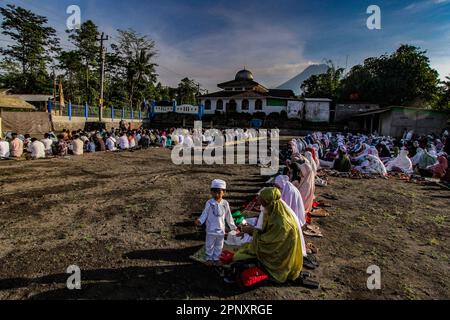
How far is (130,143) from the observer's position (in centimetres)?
1797

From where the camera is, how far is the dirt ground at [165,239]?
3859 mm

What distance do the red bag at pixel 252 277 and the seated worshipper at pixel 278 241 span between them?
14 centimetres

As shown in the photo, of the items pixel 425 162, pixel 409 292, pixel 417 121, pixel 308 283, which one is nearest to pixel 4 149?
pixel 308 283

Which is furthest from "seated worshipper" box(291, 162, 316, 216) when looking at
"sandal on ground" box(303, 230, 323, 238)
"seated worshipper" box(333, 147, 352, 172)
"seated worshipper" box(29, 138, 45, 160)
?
"seated worshipper" box(29, 138, 45, 160)

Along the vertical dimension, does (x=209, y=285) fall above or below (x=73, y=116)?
below

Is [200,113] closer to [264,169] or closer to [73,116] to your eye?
[73,116]

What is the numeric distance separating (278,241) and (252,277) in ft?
1.88

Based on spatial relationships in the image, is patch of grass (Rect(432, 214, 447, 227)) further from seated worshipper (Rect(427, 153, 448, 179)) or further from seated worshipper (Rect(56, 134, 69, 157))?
seated worshipper (Rect(56, 134, 69, 157))

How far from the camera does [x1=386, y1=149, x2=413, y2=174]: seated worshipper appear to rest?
13.0m

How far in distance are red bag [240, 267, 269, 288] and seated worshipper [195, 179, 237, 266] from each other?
722 mm

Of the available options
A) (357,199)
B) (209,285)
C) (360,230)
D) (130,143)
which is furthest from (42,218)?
(130,143)
